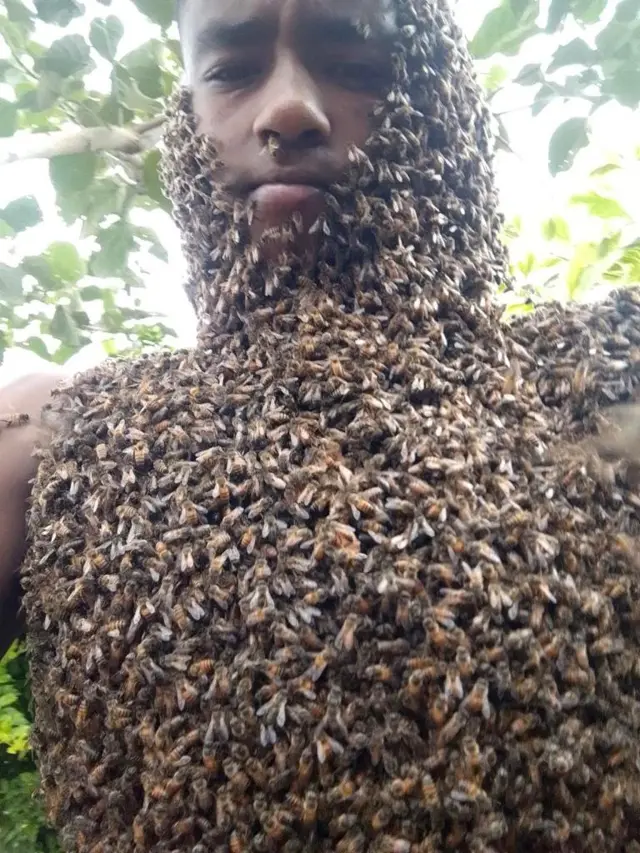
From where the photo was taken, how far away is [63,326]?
1.91 meters

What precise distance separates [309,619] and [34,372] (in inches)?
29.1

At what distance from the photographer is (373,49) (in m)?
1.13

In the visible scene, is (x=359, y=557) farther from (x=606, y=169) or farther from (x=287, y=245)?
(x=606, y=169)

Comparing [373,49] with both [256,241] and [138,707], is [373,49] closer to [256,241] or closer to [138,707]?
[256,241]

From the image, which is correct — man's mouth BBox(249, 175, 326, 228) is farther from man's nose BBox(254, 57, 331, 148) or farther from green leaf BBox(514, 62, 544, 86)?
green leaf BBox(514, 62, 544, 86)

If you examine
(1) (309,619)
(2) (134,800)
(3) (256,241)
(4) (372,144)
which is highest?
(4) (372,144)

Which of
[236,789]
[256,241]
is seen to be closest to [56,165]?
[256,241]

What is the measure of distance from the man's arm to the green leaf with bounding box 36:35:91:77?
92cm

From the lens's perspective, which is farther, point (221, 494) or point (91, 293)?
point (91, 293)

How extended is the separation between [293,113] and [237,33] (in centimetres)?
22

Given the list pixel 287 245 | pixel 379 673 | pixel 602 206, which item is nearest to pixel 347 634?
pixel 379 673

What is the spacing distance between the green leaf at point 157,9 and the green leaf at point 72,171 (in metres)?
0.36

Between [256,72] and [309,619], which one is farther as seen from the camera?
[256,72]

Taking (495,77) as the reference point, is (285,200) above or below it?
below
